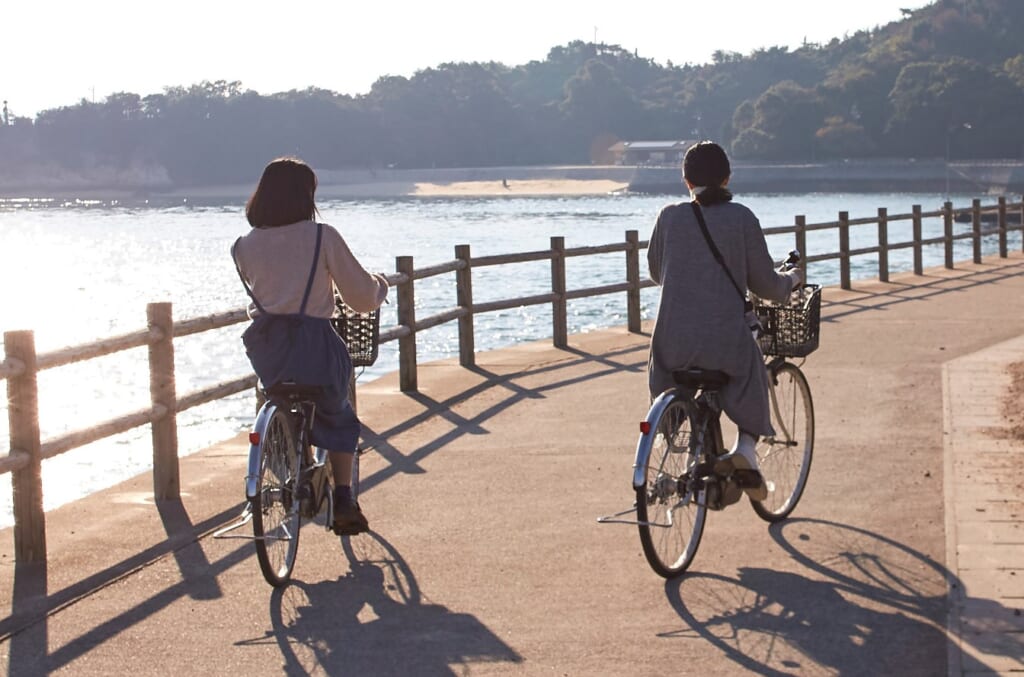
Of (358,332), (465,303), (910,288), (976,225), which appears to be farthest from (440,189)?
(358,332)

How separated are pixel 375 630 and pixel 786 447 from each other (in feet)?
7.47

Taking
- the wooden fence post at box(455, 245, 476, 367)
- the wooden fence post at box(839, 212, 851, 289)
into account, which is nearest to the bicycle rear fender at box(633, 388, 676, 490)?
the wooden fence post at box(455, 245, 476, 367)

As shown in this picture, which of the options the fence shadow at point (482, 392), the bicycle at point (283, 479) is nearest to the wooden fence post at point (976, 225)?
the fence shadow at point (482, 392)

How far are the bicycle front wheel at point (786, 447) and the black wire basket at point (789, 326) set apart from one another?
1.06ft

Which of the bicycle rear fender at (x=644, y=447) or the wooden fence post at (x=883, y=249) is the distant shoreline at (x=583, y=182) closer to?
the wooden fence post at (x=883, y=249)

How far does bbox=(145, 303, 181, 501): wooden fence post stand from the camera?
7156 mm

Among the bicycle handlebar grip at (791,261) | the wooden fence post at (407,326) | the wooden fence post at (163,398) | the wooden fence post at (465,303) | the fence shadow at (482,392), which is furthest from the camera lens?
the wooden fence post at (465,303)

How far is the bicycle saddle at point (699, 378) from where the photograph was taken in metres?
5.42

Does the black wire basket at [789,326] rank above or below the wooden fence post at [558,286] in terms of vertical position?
above

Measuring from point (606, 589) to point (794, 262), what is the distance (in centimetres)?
147

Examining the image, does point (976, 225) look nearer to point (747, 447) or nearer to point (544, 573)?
point (747, 447)

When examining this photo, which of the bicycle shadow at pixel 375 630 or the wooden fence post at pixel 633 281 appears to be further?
the wooden fence post at pixel 633 281

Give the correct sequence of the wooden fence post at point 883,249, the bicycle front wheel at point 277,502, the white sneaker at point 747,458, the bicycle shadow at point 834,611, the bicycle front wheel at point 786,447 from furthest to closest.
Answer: the wooden fence post at point 883,249 < the bicycle front wheel at point 786,447 < the white sneaker at point 747,458 < the bicycle front wheel at point 277,502 < the bicycle shadow at point 834,611

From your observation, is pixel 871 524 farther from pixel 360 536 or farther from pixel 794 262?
pixel 360 536
